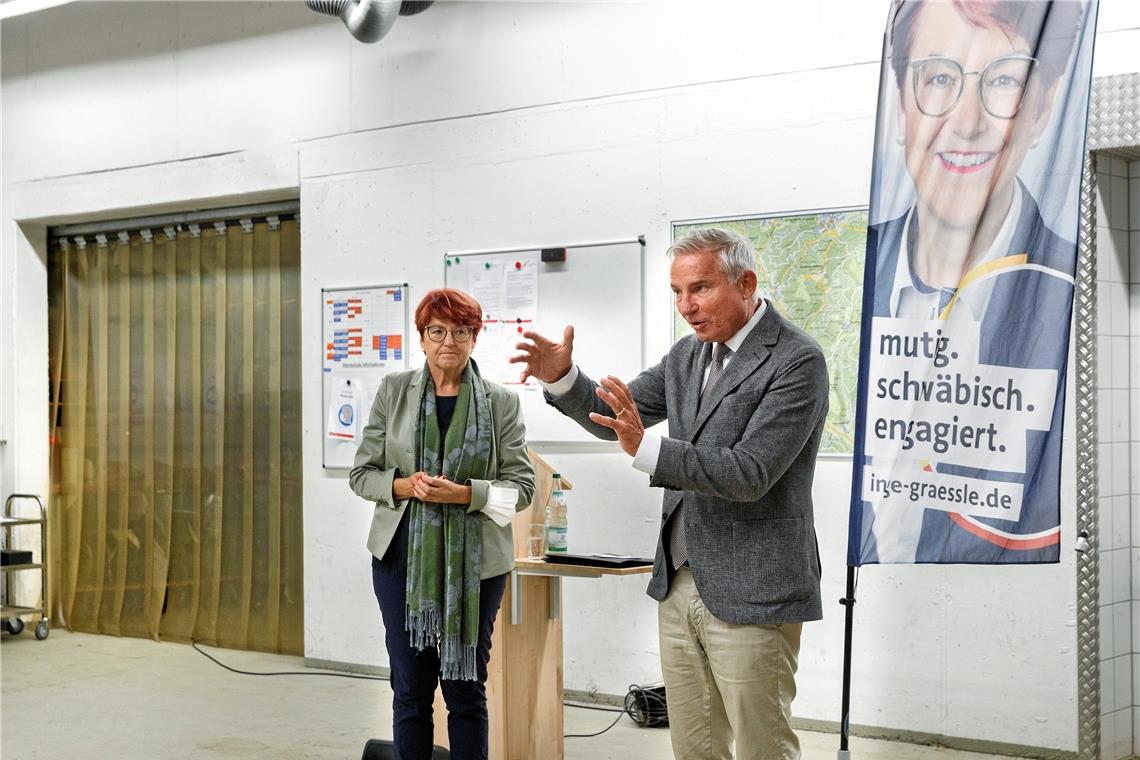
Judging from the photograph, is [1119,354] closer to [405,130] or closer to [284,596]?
[405,130]

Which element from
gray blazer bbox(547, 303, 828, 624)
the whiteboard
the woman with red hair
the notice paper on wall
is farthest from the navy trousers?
the notice paper on wall

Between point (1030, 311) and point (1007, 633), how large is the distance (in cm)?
222

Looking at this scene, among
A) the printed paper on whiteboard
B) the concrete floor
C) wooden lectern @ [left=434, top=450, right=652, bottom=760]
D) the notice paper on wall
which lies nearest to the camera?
wooden lectern @ [left=434, top=450, right=652, bottom=760]

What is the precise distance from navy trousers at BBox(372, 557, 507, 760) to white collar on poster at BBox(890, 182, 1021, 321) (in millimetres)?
1515

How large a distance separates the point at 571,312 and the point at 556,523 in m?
1.36

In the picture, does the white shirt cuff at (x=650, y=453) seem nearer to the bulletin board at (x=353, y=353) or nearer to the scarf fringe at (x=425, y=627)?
the scarf fringe at (x=425, y=627)

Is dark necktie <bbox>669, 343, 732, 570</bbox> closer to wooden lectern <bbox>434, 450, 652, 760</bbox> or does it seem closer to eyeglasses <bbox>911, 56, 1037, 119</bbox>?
eyeglasses <bbox>911, 56, 1037, 119</bbox>

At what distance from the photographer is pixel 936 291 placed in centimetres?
260

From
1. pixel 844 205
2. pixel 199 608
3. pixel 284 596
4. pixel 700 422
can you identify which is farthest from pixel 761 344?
pixel 199 608

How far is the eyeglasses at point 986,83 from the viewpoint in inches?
100

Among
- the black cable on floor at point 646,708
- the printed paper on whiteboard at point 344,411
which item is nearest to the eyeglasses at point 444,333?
the black cable on floor at point 646,708

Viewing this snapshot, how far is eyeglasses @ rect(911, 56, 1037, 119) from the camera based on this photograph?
2.54 m

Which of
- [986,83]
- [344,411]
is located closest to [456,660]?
[986,83]

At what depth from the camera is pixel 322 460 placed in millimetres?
6035
